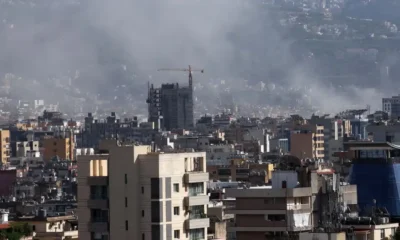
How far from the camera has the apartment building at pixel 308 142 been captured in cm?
9506

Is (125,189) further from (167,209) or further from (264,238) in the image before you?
(264,238)

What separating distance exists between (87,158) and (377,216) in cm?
496

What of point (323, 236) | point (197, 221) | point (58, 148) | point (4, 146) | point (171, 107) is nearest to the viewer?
point (323, 236)

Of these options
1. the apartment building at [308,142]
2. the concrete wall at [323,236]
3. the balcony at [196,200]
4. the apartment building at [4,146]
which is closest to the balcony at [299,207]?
the balcony at [196,200]

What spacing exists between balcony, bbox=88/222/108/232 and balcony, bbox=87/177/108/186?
1.83 ft

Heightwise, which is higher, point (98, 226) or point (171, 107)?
point (171, 107)

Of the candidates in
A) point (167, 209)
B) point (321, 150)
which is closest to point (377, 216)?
point (167, 209)

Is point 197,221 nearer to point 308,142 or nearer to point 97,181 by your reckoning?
point 97,181

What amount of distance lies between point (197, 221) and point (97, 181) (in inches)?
60.9

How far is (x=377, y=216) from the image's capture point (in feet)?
108

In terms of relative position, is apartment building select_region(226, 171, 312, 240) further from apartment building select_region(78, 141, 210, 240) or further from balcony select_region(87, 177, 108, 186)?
balcony select_region(87, 177, 108, 186)

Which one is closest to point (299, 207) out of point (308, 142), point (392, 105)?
point (308, 142)

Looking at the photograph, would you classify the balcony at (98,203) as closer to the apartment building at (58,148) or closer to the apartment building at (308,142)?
the apartment building at (308,142)

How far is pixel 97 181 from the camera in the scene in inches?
1201
